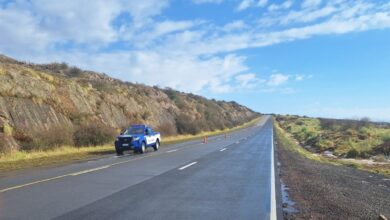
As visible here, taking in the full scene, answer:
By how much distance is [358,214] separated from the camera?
381 inches

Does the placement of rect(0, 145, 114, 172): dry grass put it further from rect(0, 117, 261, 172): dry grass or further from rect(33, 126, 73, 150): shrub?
rect(33, 126, 73, 150): shrub

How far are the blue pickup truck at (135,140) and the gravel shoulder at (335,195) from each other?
11.3 m

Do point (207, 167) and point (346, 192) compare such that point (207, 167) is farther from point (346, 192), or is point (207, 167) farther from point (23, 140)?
point (23, 140)

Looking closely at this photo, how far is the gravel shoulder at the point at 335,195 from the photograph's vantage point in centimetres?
970

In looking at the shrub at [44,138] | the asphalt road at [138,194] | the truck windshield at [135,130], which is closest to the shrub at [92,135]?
the shrub at [44,138]

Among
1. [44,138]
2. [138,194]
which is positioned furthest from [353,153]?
A: [138,194]

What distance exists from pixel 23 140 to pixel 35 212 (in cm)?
1906

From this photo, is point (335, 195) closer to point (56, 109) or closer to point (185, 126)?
point (56, 109)

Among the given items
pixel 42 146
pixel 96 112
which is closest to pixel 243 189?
pixel 42 146

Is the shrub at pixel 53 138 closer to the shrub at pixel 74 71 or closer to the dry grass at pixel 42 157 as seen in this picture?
the dry grass at pixel 42 157

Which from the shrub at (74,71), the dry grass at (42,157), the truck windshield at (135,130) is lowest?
the dry grass at (42,157)

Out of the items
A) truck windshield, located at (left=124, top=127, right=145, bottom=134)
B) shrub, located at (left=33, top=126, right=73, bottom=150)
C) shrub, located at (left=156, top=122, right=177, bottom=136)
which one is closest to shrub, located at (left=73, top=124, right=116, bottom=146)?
shrub, located at (left=33, top=126, right=73, bottom=150)

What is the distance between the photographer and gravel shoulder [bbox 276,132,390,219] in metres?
9.70

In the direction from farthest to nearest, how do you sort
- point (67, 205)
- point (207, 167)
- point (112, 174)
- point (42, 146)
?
point (42, 146) < point (207, 167) < point (112, 174) < point (67, 205)
